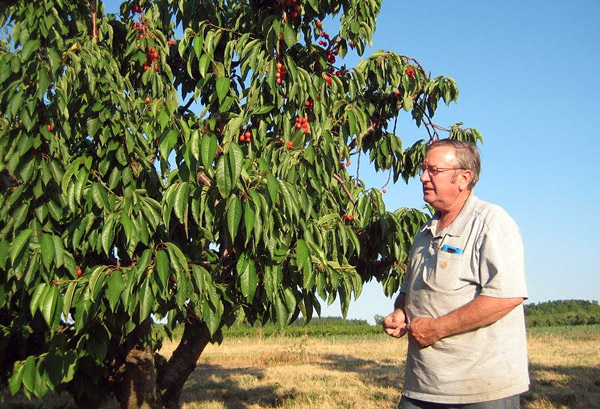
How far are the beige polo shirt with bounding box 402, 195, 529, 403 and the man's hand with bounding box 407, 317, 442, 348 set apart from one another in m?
0.03

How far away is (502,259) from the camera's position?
2.27 meters

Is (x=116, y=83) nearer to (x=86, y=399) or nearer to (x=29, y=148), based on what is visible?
(x=29, y=148)

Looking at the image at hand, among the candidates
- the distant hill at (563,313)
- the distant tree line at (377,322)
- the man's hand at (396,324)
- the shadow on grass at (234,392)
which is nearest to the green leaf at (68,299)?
the man's hand at (396,324)

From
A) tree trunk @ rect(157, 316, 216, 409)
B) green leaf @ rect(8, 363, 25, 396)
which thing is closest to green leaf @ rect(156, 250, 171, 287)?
green leaf @ rect(8, 363, 25, 396)

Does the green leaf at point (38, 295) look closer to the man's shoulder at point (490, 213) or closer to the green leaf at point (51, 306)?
the green leaf at point (51, 306)

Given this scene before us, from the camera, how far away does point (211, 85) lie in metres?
4.86

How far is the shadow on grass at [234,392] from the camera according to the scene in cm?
873

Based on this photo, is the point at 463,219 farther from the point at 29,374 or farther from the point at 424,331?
the point at 29,374

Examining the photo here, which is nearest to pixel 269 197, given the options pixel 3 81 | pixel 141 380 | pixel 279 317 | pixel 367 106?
pixel 279 317

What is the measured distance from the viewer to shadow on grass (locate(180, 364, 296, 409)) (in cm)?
873

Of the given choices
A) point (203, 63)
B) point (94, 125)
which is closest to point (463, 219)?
point (203, 63)

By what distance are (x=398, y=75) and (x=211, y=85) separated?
1420 mm

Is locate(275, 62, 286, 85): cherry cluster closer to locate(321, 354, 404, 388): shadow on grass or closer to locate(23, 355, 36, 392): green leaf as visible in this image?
locate(23, 355, 36, 392): green leaf

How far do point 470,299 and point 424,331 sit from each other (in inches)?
8.1
